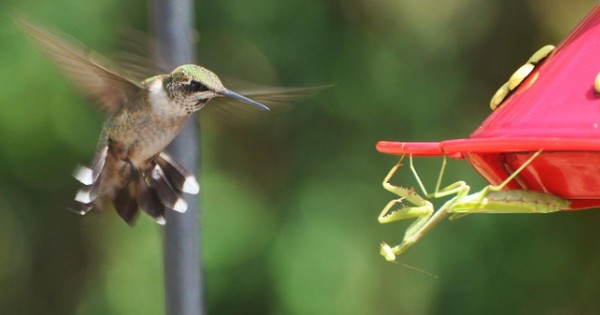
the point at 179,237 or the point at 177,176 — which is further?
the point at 177,176

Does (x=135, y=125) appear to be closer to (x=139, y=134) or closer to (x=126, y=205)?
(x=139, y=134)

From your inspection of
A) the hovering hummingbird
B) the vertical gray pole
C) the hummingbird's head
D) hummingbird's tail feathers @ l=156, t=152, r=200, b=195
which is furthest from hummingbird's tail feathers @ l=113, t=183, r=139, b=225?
the vertical gray pole

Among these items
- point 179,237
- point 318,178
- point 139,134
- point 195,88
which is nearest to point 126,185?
point 139,134

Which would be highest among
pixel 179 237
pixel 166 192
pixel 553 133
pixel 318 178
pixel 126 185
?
pixel 318 178

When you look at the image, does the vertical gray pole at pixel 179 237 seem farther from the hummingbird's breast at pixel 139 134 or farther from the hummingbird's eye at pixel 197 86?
the hummingbird's breast at pixel 139 134

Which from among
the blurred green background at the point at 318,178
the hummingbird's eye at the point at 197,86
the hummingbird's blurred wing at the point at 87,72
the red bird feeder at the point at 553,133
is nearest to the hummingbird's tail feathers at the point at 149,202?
the hummingbird's blurred wing at the point at 87,72

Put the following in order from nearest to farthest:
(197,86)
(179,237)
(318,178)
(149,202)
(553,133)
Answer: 1. (553,133)
2. (179,237)
3. (197,86)
4. (149,202)
5. (318,178)

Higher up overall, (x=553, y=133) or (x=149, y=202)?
(x=149, y=202)

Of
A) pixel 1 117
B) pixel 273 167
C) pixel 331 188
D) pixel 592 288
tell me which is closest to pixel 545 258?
pixel 592 288

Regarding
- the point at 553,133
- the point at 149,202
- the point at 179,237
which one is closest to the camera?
the point at 553,133
